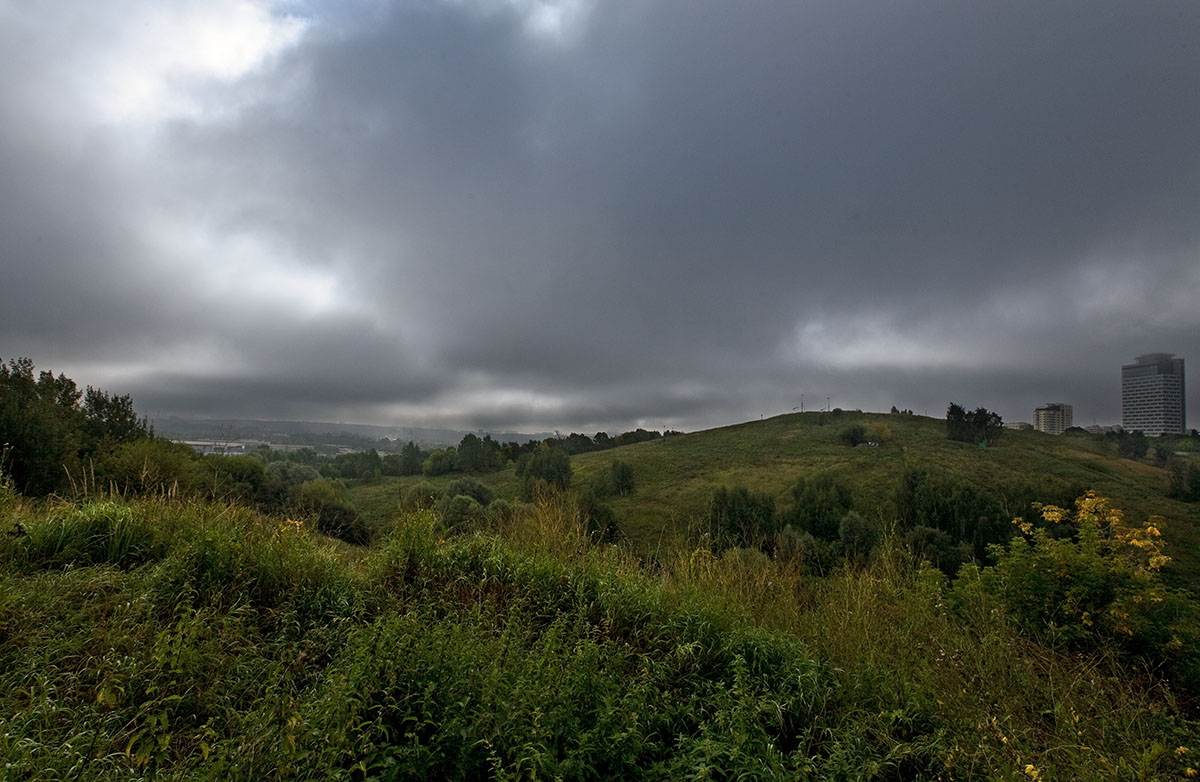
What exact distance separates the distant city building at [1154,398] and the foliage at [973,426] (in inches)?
884

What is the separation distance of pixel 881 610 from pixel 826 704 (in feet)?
6.42

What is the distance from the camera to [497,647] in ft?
10.6

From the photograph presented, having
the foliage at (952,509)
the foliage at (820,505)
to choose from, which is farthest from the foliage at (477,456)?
the foliage at (952,509)

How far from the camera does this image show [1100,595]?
5477 mm

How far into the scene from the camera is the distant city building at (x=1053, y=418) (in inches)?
1448

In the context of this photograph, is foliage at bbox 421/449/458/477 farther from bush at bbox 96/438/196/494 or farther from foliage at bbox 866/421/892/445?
foliage at bbox 866/421/892/445

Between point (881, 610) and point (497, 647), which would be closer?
point (497, 647)

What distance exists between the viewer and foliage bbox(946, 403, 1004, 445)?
48.6 metres

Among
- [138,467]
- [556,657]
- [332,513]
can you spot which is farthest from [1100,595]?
[138,467]

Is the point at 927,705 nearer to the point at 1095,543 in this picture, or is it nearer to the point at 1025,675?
the point at 1025,675

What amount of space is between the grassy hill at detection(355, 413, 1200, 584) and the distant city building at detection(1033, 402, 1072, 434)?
33.4 inches

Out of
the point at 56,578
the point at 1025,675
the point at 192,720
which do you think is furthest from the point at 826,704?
the point at 56,578

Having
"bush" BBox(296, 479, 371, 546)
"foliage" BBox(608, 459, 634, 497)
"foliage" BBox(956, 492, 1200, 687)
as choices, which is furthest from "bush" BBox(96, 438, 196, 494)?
"foliage" BBox(608, 459, 634, 497)

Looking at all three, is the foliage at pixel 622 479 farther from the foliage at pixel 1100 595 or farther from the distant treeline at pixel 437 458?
the foliage at pixel 1100 595
